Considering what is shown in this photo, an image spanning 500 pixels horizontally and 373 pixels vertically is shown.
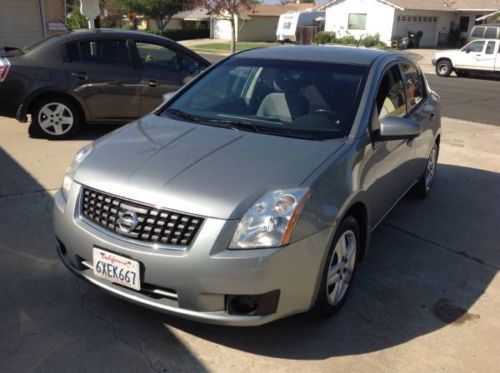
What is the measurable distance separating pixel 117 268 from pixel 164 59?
558cm

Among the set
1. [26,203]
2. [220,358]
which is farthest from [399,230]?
[26,203]

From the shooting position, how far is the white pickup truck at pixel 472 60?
2081cm

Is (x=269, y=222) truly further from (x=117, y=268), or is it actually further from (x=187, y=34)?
(x=187, y=34)

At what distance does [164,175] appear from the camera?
2947 millimetres

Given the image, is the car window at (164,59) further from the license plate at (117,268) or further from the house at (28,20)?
the house at (28,20)

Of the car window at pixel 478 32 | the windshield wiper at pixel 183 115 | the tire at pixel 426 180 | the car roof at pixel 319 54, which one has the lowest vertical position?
the tire at pixel 426 180

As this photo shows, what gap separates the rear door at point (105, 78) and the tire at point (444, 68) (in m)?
17.8

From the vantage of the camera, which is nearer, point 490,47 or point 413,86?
point 413,86

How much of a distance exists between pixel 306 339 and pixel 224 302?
0.70 meters

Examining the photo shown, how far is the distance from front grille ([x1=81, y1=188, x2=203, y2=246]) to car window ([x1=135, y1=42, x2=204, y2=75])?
5.18 metres

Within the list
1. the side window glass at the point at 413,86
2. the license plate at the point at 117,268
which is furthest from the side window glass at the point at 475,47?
the license plate at the point at 117,268

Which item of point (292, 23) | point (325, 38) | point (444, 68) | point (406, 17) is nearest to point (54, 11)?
point (444, 68)

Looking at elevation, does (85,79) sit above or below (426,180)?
above

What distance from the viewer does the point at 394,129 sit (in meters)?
3.64
